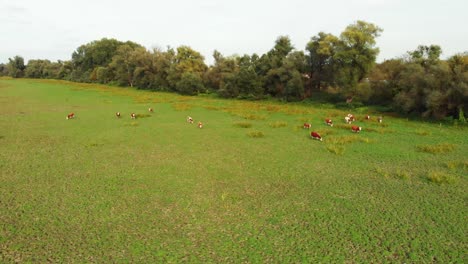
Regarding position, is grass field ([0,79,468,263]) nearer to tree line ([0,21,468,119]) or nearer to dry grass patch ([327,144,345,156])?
dry grass patch ([327,144,345,156])

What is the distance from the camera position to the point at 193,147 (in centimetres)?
1241

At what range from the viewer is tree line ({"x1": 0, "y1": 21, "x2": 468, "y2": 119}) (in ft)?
64.3

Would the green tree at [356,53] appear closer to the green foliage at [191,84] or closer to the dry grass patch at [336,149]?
the dry grass patch at [336,149]

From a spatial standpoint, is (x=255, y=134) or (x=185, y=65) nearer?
(x=255, y=134)

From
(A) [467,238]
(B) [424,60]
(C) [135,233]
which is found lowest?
(C) [135,233]

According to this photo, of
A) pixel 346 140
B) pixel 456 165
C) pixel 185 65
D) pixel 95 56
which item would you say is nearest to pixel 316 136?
pixel 346 140

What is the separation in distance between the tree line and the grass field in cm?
712

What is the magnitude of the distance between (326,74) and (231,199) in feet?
96.7

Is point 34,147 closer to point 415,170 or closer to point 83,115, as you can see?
point 83,115

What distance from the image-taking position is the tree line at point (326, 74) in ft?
64.3

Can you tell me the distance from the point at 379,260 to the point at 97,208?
600 centimetres

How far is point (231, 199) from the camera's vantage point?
7.48 m

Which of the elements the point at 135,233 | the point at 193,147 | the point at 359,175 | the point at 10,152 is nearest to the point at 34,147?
the point at 10,152

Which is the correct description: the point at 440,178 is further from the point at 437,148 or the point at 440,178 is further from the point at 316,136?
the point at 316,136
